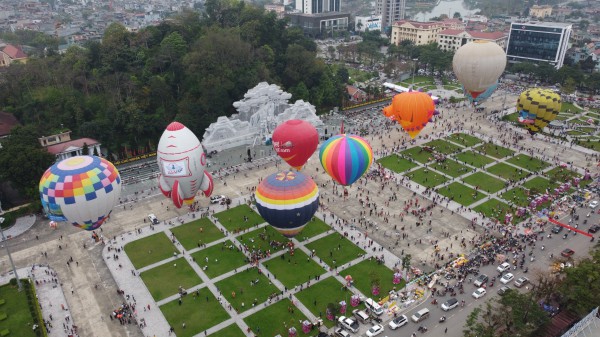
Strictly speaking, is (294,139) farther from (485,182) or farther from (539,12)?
(539,12)

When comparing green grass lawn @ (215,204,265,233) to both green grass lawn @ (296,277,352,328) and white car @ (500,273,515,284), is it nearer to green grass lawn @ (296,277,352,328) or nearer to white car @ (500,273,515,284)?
green grass lawn @ (296,277,352,328)

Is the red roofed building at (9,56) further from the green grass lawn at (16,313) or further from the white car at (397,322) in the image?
the white car at (397,322)

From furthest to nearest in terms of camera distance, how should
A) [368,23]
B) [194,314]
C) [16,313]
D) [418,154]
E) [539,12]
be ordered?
1. [539,12]
2. [368,23]
3. [418,154]
4. [16,313]
5. [194,314]

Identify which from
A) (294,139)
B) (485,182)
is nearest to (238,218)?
(294,139)

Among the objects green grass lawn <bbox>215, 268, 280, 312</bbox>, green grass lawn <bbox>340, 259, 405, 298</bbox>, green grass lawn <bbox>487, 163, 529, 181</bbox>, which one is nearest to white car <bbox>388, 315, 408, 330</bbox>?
green grass lawn <bbox>340, 259, 405, 298</bbox>

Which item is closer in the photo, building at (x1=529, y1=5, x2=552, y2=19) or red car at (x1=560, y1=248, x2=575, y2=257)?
red car at (x1=560, y1=248, x2=575, y2=257)

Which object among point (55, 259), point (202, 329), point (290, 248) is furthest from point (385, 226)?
point (55, 259)
